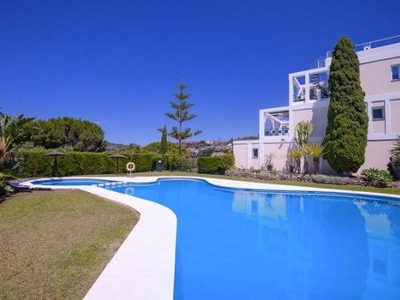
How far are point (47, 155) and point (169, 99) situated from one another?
43.0 feet

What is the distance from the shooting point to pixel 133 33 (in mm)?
17766

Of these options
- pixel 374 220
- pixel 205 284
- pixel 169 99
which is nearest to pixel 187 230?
pixel 205 284

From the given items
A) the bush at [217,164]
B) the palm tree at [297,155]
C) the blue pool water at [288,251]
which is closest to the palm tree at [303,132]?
the palm tree at [297,155]

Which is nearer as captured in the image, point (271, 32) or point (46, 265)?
point (46, 265)

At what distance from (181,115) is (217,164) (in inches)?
A: 283

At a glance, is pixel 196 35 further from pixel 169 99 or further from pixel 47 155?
pixel 47 155

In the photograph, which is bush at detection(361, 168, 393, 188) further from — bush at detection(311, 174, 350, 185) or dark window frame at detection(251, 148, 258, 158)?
dark window frame at detection(251, 148, 258, 158)

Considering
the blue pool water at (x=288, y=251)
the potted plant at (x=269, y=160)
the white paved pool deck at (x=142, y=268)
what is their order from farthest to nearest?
the potted plant at (x=269, y=160) → the blue pool water at (x=288, y=251) → the white paved pool deck at (x=142, y=268)

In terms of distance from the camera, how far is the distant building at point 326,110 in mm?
15633

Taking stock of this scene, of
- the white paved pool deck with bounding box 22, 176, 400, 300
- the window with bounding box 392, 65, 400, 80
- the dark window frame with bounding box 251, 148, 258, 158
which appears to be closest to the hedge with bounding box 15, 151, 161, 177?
the dark window frame with bounding box 251, 148, 258, 158

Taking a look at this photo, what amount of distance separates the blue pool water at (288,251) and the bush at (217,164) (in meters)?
11.7

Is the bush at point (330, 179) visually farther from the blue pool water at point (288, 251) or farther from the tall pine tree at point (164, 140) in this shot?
the tall pine tree at point (164, 140)

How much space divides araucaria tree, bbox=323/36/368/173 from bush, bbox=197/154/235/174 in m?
8.23

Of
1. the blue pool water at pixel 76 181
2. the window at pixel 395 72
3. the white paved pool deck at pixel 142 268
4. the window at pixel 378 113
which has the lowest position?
the white paved pool deck at pixel 142 268
